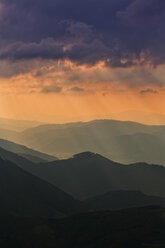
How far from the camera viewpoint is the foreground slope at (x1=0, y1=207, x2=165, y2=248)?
14175 cm

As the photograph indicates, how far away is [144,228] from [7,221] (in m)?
69.2

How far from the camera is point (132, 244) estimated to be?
5335 inches

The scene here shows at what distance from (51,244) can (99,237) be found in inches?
835

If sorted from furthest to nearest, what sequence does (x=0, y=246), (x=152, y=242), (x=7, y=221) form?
(x=7, y=221) → (x=0, y=246) → (x=152, y=242)

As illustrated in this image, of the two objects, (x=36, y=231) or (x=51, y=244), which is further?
(x=36, y=231)

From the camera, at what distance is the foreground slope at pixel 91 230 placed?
142 metres

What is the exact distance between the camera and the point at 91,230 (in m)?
158

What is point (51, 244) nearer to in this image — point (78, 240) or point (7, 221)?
point (78, 240)

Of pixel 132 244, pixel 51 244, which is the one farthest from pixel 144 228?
pixel 51 244

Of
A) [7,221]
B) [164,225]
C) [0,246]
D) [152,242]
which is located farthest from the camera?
[7,221]

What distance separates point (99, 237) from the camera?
15062cm

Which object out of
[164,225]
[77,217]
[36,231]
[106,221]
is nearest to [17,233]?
[36,231]

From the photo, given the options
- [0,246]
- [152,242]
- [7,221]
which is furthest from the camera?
[7,221]

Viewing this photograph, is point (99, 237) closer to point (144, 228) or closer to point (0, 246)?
point (144, 228)
